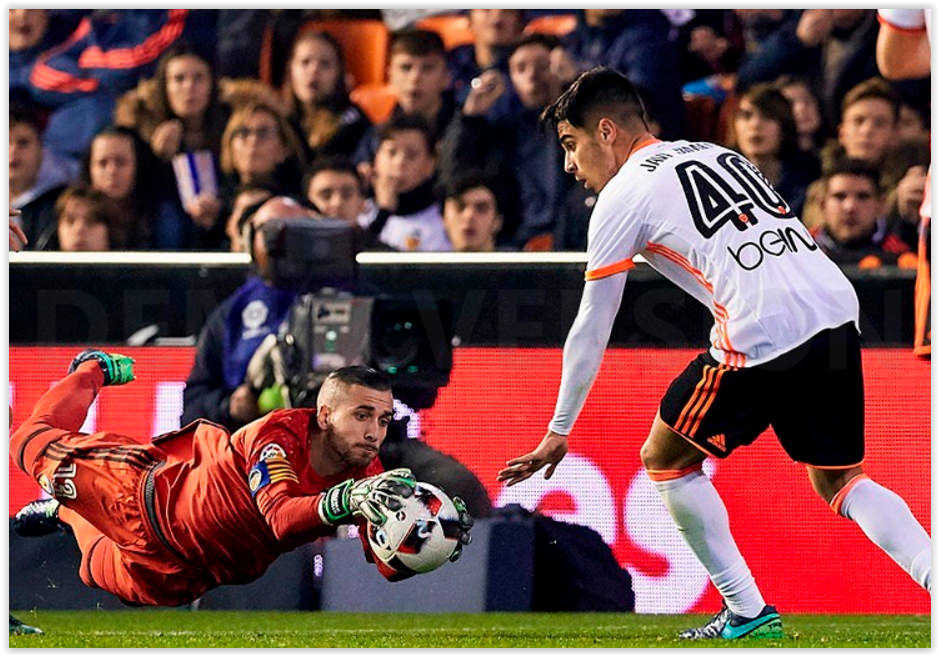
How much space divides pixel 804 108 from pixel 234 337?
130 inches

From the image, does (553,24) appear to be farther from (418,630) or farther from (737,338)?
(418,630)

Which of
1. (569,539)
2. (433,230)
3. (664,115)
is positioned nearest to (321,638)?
(569,539)

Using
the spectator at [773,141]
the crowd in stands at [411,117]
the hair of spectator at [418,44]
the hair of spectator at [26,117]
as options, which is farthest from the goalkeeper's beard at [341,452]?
the hair of spectator at [26,117]

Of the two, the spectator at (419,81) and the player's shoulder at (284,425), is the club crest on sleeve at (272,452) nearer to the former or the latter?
the player's shoulder at (284,425)

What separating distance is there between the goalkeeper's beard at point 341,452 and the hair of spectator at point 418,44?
3133 mm

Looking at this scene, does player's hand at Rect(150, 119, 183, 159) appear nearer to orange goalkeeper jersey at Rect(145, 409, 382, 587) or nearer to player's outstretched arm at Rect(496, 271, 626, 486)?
orange goalkeeper jersey at Rect(145, 409, 382, 587)

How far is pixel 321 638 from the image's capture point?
19.9 feet

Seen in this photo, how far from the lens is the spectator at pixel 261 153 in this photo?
879 centimetres

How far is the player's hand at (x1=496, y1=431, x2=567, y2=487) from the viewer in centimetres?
554

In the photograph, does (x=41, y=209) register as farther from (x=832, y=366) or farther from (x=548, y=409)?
(x=832, y=366)

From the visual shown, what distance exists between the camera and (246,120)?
8906 mm

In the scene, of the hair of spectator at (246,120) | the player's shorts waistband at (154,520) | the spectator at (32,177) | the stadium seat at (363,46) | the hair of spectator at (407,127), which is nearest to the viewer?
the player's shorts waistband at (154,520)

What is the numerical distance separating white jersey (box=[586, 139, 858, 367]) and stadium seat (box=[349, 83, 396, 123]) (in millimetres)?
3649

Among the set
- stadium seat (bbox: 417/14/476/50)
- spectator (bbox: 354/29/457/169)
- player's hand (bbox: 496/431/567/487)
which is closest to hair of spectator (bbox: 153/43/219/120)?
spectator (bbox: 354/29/457/169)
